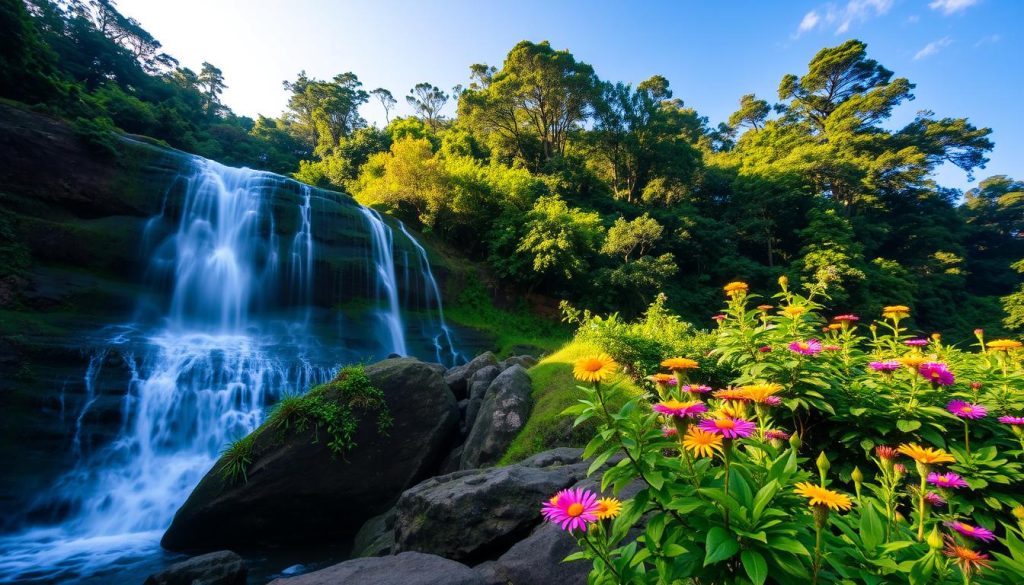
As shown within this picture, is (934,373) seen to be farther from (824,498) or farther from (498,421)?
(498,421)

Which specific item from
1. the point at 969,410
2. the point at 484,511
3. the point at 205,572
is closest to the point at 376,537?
the point at 205,572

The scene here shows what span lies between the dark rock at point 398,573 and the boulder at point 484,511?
414 mm

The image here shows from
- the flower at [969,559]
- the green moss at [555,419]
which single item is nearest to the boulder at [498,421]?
the green moss at [555,419]

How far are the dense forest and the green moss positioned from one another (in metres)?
12.1

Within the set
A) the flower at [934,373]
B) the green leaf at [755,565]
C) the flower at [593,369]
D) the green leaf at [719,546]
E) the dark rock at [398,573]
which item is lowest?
the dark rock at [398,573]

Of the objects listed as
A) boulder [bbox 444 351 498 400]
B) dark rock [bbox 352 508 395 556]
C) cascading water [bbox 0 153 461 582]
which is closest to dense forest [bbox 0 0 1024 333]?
cascading water [bbox 0 153 461 582]

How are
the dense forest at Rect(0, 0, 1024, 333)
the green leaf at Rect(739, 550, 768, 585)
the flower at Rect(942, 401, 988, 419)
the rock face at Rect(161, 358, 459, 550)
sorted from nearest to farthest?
the green leaf at Rect(739, 550, 768, 585) < the flower at Rect(942, 401, 988, 419) < the rock face at Rect(161, 358, 459, 550) < the dense forest at Rect(0, 0, 1024, 333)

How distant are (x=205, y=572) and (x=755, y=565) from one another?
5.26 meters

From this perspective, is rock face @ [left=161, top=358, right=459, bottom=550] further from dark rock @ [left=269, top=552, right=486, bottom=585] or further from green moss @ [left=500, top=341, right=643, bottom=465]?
dark rock @ [left=269, top=552, right=486, bottom=585]

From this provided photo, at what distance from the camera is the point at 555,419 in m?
5.00

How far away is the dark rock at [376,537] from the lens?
4352 millimetres

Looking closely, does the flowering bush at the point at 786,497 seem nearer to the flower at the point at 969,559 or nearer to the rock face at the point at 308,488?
the flower at the point at 969,559

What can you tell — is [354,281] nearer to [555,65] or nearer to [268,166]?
[555,65]

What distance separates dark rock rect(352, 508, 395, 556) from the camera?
14.3 feet
